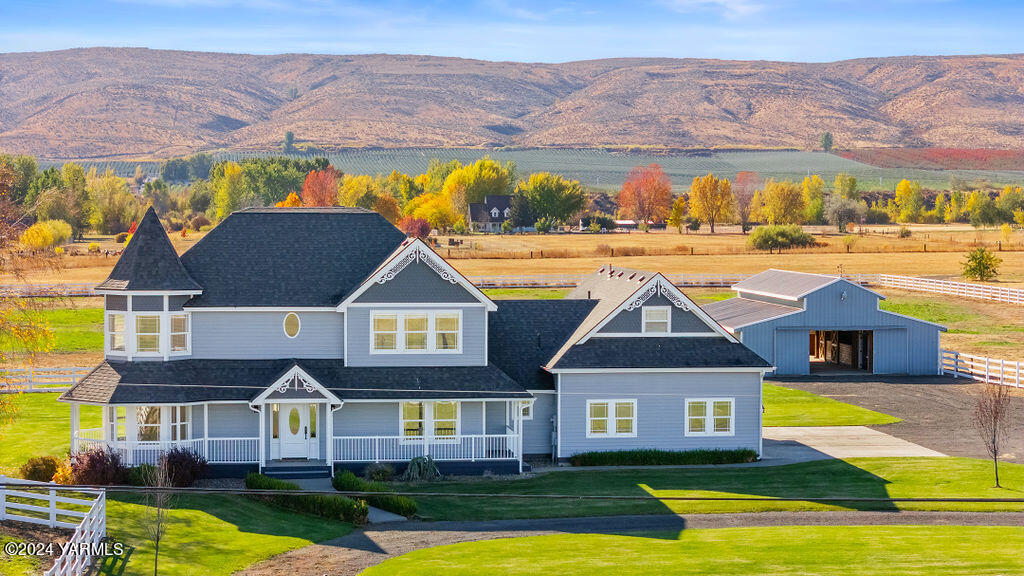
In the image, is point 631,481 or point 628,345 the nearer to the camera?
point 631,481

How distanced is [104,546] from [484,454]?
14.0 metres

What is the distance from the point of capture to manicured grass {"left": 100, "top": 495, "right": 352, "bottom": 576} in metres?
25.7

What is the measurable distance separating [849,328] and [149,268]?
118ft

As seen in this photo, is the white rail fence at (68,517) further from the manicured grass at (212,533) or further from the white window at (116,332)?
the white window at (116,332)

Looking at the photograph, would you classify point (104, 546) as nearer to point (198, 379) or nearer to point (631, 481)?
point (198, 379)

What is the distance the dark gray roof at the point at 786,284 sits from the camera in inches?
2376

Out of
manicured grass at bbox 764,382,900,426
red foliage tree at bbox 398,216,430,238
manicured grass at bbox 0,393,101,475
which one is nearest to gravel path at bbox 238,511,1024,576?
manicured grass at bbox 0,393,101,475

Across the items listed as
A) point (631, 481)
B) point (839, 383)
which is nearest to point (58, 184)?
point (839, 383)

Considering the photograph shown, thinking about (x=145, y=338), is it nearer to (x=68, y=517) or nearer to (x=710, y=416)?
(x=68, y=517)

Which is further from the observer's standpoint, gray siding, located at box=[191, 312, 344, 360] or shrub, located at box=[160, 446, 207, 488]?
gray siding, located at box=[191, 312, 344, 360]

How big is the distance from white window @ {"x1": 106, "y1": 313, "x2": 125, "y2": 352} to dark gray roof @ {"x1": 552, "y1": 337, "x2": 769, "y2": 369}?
13.6 metres

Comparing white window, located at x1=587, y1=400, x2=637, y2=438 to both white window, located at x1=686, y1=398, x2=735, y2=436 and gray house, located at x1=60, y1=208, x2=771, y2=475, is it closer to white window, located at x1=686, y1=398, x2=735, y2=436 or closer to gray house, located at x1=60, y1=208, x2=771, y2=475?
gray house, located at x1=60, y1=208, x2=771, y2=475

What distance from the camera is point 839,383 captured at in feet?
189

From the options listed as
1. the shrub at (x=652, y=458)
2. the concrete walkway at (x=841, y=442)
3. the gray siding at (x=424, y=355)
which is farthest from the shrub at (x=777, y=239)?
the gray siding at (x=424, y=355)
